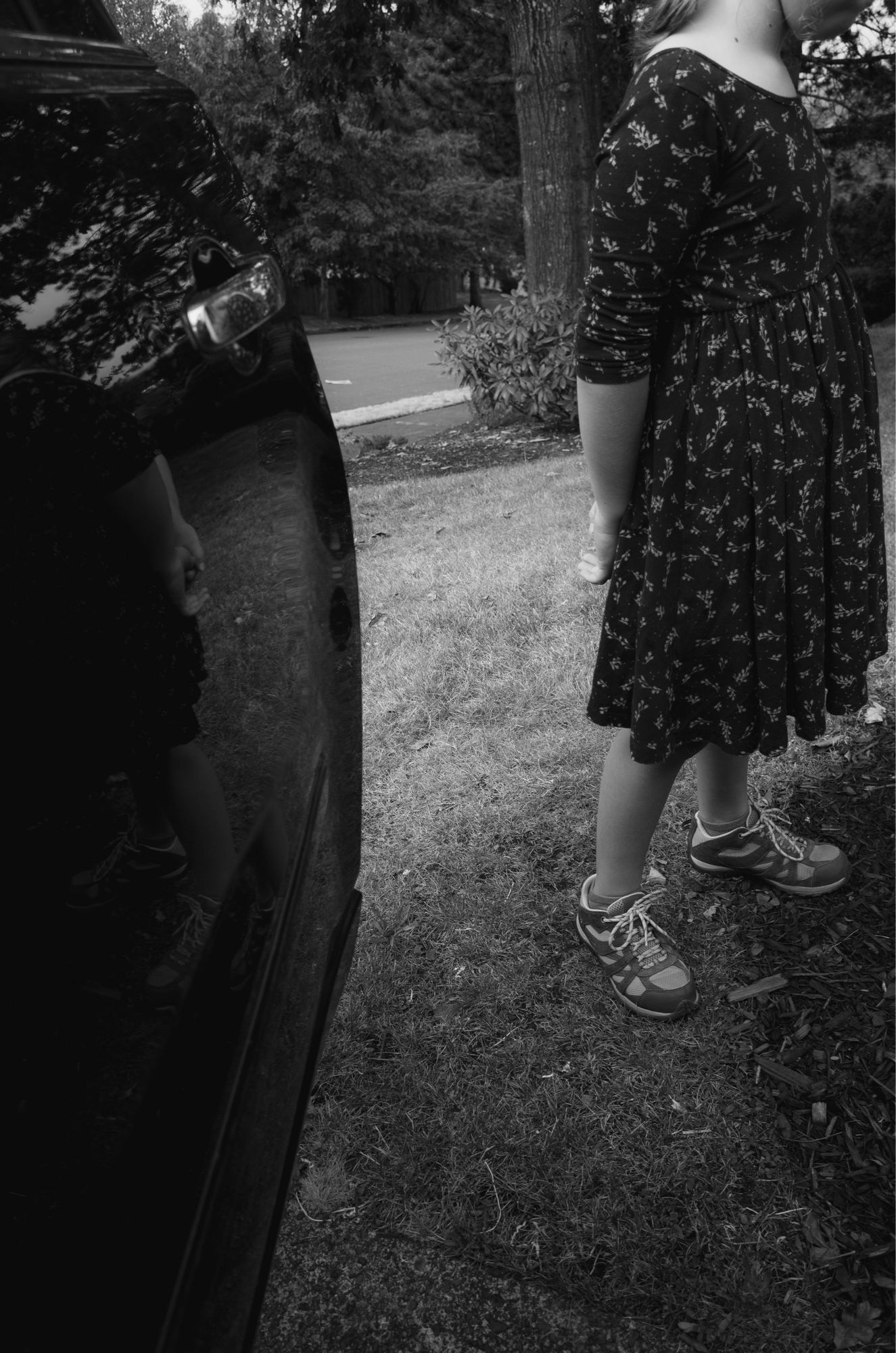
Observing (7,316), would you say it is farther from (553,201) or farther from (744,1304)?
(553,201)

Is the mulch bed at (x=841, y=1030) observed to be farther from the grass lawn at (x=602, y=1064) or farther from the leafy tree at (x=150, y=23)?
the leafy tree at (x=150, y=23)

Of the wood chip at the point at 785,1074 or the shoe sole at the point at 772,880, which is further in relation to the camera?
the shoe sole at the point at 772,880

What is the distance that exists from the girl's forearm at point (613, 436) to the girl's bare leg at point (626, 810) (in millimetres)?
436

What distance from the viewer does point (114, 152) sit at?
94 cm

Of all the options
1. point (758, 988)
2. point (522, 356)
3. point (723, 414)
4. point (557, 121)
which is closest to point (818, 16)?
point (723, 414)

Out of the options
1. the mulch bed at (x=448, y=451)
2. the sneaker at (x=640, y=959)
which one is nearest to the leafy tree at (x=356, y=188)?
the mulch bed at (x=448, y=451)

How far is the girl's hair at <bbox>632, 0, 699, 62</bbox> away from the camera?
151 cm

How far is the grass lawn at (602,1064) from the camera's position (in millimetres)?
1512

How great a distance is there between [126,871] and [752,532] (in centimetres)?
117

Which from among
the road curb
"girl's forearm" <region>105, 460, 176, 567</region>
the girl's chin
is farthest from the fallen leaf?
the road curb

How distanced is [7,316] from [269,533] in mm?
409

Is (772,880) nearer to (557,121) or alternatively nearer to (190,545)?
(190,545)

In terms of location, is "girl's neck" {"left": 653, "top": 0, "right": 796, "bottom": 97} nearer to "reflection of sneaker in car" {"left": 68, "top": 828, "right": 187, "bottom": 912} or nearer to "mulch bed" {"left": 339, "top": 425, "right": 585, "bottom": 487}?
"reflection of sneaker in car" {"left": 68, "top": 828, "right": 187, "bottom": 912}

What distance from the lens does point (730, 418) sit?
1.58 metres
